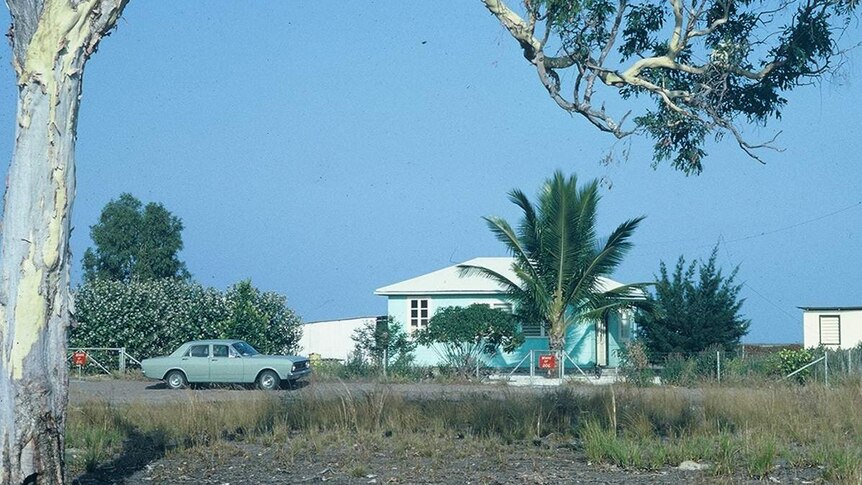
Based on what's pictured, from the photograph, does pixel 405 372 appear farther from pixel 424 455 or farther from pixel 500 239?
pixel 424 455

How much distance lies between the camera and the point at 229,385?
97.1 ft

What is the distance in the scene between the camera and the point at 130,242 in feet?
182

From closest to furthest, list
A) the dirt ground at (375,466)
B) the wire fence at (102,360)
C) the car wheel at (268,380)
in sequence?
the dirt ground at (375,466), the car wheel at (268,380), the wire fence at (102,360)

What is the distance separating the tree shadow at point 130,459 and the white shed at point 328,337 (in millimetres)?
28723

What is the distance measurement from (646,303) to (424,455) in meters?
22.8

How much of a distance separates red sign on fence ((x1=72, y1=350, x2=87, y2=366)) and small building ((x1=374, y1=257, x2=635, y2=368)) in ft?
34.2

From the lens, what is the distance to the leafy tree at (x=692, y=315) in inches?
1361

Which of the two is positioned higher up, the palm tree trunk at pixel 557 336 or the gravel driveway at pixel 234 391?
the palm tree trunk at pixel 557 336

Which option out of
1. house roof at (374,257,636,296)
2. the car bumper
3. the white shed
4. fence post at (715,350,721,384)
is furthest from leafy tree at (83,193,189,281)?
fence post at (715,350,721,384)

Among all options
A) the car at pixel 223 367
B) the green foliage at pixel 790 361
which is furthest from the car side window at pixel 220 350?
the green foliage at pixel 790 361

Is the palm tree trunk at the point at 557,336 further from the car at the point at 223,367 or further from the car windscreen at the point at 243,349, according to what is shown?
the car windscreen at the point at 243,349

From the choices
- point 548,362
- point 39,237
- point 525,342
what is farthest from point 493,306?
point 39,237

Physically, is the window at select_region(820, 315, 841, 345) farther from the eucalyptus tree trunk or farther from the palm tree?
the eucalyptus tree trunk

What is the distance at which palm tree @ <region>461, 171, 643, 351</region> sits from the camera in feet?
104
